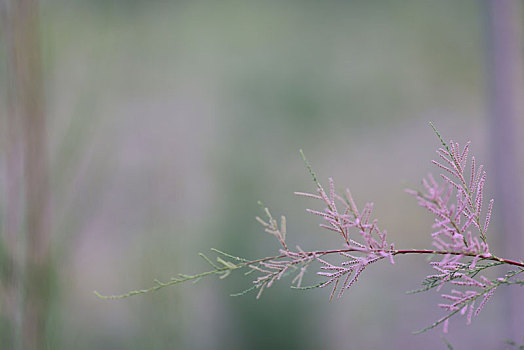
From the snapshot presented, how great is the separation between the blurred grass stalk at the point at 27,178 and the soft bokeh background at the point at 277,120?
1.89 m

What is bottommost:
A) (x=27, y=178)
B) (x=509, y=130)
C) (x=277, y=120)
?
(x=277, y=120)

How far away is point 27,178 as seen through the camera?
1.56 ft

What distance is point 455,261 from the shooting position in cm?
26

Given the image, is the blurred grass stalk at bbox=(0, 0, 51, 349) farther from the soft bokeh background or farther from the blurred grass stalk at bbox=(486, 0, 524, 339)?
the soft bokeh background

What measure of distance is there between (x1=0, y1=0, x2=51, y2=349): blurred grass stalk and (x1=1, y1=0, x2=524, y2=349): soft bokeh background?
1.89 meters

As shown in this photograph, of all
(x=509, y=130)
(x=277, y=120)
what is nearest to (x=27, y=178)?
(x=509, y=130)

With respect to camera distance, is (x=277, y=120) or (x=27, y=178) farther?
(x=277, y=120)

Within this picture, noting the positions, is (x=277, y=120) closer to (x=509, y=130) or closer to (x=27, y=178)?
(x=509, y=130)

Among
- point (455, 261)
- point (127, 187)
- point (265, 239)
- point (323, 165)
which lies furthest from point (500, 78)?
point (127, 187)

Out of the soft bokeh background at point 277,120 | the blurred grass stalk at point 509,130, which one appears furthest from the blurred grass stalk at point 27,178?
the soft bokeh background at point 277,120

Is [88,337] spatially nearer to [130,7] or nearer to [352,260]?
[130,7]

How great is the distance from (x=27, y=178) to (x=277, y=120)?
2272 mm

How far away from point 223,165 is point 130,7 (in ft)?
3.75

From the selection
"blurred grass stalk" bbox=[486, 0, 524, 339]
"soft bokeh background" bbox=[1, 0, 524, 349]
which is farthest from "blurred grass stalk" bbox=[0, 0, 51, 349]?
"soft bokeh background" bbox=[1, 0, 524, 349]
